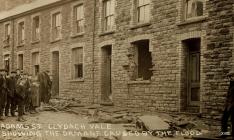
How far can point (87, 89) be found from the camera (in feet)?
71.2

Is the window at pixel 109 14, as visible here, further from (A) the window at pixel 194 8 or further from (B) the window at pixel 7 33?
(B) the window at pixel 7 33

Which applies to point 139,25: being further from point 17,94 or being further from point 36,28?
point 36,28

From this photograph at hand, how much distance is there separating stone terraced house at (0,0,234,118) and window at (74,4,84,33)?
6 cm

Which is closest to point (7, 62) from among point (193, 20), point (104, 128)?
point (193, 20)

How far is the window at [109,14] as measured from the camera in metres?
20.5

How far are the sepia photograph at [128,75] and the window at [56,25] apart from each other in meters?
0.06

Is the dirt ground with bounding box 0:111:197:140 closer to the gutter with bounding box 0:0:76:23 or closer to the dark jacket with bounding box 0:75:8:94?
the dark jacket with bounding box 0:75:8:94

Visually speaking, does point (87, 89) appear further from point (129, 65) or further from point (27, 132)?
point (27, 132)

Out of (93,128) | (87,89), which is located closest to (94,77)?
(87,89)

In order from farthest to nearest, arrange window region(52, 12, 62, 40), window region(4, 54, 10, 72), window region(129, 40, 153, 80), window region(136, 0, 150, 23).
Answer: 1. window region(4, 54, 10, 72)
2. window region(52, 12, 62, 40)
3. window region(129, 40, 153, 80)
4. window region(136, 0, 150, 23)

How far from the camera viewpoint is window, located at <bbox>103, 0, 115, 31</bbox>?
2047cm

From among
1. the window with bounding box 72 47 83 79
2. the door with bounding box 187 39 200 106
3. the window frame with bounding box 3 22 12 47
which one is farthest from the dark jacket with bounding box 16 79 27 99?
the window frame with bounding box 3 22 12 47

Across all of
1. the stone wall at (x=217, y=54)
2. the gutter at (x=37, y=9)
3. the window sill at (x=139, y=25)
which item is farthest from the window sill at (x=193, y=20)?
the gutter at (x=37, y=9)

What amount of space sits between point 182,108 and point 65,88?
9773 millimetres
